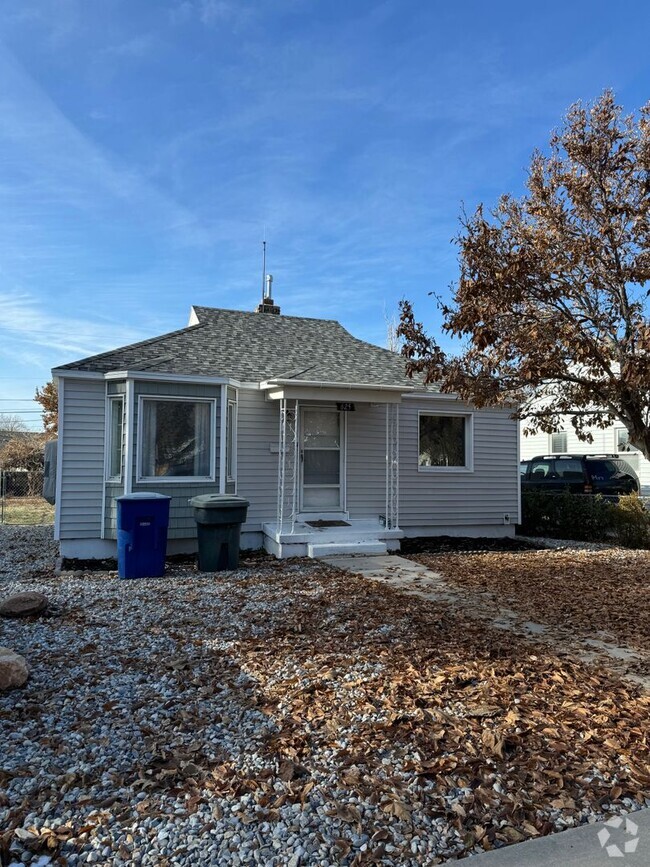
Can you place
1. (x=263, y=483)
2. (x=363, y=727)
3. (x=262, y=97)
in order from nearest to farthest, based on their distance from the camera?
(x=363, y=727)
(x=262, y=97)
(x=263, y=483)

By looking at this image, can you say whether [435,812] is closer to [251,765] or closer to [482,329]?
[251,765]

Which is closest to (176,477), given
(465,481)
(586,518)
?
(465,481)

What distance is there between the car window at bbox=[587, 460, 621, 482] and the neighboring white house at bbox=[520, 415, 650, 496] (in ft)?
17.0

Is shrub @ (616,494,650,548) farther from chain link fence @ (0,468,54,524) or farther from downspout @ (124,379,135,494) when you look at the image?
chain link fence @ (0,468,54,524)

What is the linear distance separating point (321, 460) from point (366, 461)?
2.97 feet

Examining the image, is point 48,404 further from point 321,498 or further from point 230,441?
point 321,498

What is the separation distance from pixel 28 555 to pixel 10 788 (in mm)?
8254

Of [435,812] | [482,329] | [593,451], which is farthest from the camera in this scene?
[593,451]

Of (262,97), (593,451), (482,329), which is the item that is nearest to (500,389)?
(482,329)

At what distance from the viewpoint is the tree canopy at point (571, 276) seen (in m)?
6.28

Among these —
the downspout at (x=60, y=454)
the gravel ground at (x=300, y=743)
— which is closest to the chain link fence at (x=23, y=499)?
the downspout at (x=60, y=454)

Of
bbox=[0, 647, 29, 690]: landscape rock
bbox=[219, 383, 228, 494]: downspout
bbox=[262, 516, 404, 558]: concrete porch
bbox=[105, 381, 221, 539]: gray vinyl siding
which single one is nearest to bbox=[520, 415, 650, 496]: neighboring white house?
bbox=[262, 516, 404, 558]: concrete porch

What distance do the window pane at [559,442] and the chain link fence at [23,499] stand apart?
61.9ft

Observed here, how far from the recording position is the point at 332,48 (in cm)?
864
